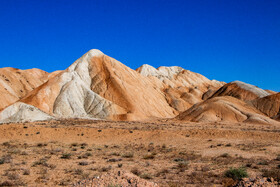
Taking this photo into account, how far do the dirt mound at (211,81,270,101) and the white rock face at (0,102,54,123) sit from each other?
60.0 meters

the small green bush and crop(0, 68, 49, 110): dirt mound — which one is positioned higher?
crop(0, 68, 49, 110): dirt mound

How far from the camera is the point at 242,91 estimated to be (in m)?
82.4

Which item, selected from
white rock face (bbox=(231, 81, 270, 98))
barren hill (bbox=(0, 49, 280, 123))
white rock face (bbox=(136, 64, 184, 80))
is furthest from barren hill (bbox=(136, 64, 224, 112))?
white rock face (bbox=(231, 81, 270, 98))

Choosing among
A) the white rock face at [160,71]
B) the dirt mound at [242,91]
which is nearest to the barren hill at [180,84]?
the white rock face at [160,71]

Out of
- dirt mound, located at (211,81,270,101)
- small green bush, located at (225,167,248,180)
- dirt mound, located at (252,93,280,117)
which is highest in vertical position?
dirt mound, located at (211,81,270,101)

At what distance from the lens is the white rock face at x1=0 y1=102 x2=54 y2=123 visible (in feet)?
138

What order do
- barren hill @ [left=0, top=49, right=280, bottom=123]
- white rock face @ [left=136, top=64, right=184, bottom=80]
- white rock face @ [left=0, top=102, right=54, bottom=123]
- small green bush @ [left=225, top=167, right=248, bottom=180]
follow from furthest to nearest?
1. white rock face @ [left=136, top=64, right=184, bottom=80]
2. barren hill @ [left=0, top=49, right=280, bottom=123]
3. white rock face @ [left=0, top=102, right=54, bottom=123]
4. small green bush @ [left=225, top=167, right=248, bottom=180]

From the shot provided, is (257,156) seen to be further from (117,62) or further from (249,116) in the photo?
(117,62)

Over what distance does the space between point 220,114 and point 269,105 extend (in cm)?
2108

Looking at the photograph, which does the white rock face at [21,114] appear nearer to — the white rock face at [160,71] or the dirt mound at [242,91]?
the dirt mound at [242,91]

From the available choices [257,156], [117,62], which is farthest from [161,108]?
[257,156]

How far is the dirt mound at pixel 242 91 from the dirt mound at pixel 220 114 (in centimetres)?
1915

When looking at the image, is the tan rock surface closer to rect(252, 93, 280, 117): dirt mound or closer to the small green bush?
rect(252, 93, 280, 117): dirt mound

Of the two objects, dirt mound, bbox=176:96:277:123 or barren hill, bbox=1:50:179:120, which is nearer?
dirt mound, bbox=176:96:277:123
